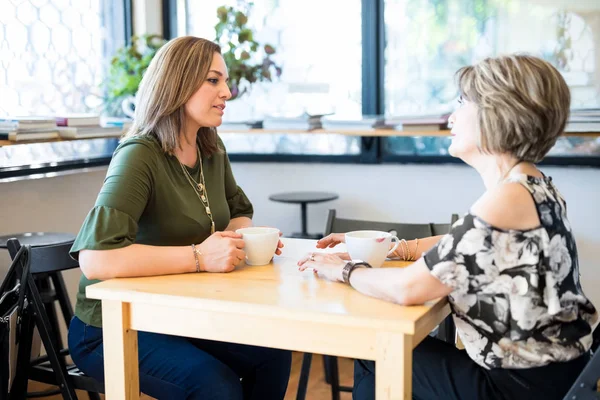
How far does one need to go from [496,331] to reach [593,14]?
219 cm

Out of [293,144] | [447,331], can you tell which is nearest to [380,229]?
[447,331]

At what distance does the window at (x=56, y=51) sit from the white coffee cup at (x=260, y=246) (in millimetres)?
1706

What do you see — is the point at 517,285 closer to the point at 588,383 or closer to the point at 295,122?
the point at 588,383

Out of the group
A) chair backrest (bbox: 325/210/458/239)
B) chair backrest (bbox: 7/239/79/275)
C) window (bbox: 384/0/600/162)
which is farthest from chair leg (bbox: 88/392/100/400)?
window (bbox: 384/0/600/162)

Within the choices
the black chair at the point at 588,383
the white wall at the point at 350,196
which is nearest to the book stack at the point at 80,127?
the white wall at the point at 350,196

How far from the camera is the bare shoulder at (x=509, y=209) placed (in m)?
1.44

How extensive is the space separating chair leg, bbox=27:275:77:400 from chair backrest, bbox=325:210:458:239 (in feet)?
2.92

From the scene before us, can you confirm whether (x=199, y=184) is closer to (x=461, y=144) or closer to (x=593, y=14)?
(x=461, y=144)

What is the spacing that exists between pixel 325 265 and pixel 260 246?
Result: 19cm

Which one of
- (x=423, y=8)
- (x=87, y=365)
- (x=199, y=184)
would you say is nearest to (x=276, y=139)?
(x=423, y=8)

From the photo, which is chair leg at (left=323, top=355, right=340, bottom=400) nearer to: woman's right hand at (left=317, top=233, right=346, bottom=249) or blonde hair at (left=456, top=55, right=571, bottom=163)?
woman's right hand at (left=317, top=233, right=346, bottom=249)

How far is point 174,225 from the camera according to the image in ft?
6.36

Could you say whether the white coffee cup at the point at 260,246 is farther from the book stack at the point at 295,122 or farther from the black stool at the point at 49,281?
the book stack at the point at 295,122

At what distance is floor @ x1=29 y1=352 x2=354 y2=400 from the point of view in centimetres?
297
